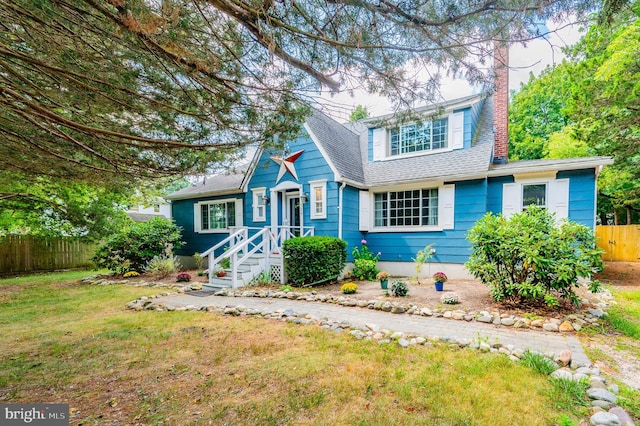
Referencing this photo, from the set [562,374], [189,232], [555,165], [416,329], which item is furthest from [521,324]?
[189,232]

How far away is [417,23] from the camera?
3.05 m

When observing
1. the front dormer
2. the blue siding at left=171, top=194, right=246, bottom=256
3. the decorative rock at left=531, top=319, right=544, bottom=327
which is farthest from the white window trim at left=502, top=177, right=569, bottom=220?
the blue siding at left=171, top=194, right=246, bottom=256

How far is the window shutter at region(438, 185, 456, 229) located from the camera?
28.7 feet

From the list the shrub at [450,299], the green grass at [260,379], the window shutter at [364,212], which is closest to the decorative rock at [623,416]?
the green grass at [260,379]

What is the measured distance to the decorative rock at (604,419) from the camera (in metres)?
2.15

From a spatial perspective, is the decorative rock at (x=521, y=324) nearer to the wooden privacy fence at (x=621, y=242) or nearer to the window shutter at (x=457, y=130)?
the window shutter at (x=457, y=130)

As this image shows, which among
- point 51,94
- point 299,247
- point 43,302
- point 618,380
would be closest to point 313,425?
point 618,380

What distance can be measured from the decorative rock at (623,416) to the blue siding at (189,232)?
11761 millimetres

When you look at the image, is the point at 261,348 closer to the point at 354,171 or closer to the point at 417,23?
the point at 417,23

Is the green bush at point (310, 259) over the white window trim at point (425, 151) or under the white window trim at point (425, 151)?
under

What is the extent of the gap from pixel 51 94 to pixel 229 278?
5729 mm

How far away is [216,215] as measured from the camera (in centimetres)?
1287

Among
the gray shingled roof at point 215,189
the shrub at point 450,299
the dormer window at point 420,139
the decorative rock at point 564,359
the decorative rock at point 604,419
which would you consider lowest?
the shrub at point 450,299

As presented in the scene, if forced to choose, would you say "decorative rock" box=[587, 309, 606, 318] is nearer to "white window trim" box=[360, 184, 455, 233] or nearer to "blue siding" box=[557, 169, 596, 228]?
"blue siding" box=[557, 169, 596, 228]
